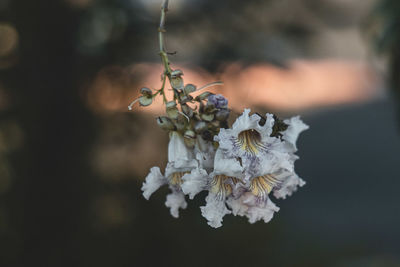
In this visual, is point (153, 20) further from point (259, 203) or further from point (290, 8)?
point (259, 203)

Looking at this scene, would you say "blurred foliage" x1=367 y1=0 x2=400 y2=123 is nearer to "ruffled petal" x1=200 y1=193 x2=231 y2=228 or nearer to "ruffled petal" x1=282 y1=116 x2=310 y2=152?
"ruffled petal" x1=282 y1=116 x2=310 y2=152

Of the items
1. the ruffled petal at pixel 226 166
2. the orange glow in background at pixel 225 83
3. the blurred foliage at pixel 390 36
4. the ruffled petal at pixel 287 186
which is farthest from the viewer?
the orange glow in background at pixel 225 83

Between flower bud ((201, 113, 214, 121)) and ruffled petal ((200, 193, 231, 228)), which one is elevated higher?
flower bud ((201, 113, 214, 121))

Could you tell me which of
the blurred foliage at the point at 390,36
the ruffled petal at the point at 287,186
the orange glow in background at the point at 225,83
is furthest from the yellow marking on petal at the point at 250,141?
the orange glow in background at the point at 225,83

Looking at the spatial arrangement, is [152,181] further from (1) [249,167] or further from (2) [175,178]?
(1) [249,167]

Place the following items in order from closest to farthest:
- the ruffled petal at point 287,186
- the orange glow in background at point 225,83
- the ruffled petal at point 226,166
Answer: the ruffled petal at point 226,166 → the ruffled petal at point 287,186 → the orange glow in background at point 225,83

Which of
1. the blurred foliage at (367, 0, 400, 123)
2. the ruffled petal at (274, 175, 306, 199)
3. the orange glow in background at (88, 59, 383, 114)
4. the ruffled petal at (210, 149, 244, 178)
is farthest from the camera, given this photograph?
the orange glow in background at (88, 59, 383, 114)

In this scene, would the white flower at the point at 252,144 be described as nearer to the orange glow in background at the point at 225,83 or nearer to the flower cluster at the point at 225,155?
the flower cluster at the point at 225,155

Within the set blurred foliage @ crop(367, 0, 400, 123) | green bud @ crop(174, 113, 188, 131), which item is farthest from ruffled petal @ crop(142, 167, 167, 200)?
blurred foliage @ crop(367, 0, 400, 123)

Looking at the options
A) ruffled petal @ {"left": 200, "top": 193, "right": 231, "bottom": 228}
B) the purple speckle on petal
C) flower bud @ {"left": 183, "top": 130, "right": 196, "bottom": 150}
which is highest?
the purple speckle on petal
